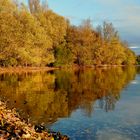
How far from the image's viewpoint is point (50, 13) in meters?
101

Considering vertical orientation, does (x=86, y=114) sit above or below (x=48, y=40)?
below

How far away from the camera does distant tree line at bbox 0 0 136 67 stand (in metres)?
70.1

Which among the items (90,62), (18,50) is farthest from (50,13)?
(18,50)

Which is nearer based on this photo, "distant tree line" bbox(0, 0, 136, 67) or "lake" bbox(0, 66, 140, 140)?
"lake" bbox(0, 66, 140, 140)

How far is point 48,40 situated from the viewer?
289ft

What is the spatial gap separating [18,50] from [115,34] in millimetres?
84701

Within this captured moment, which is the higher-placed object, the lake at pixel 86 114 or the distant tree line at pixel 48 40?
the distant tree line at pixel 48 40

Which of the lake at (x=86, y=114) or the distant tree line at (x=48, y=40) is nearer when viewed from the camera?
the lake at (x=86, y=114)

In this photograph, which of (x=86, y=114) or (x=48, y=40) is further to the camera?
(x=48, y=40)

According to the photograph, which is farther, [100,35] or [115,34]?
[115,34]

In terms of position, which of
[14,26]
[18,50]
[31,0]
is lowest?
[18,50]

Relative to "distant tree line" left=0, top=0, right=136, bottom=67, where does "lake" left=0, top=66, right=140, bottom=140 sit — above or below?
below

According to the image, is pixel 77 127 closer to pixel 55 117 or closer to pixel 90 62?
pixel 55 117

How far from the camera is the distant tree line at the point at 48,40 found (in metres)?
70.1
